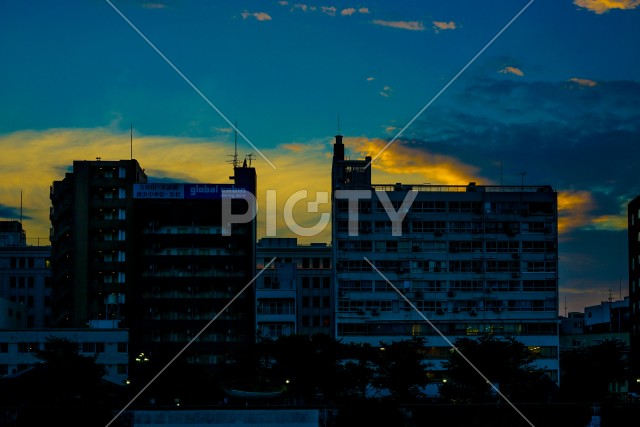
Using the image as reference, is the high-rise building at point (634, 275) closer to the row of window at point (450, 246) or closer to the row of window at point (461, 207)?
the row of window at point (450, 246)

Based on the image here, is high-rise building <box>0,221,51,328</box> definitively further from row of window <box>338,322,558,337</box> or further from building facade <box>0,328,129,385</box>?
row of window <box>338,322,558,337</box>

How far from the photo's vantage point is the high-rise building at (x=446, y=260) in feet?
389

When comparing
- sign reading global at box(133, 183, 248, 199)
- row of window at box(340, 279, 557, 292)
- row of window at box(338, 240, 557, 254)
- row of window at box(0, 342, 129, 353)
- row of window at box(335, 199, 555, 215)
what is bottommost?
row of window at box(0, 342, 129, 353)

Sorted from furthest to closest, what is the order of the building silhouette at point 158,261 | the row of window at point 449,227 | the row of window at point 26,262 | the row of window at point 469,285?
the row of window at point 26,262
the row of window at point 449,227
the row of window at point 469,285
the building silhouette at point 158,261

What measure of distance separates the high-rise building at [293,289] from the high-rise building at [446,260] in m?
8.25

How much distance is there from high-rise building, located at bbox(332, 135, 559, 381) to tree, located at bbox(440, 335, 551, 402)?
26.3 meters

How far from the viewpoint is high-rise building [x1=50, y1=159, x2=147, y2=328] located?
381ft

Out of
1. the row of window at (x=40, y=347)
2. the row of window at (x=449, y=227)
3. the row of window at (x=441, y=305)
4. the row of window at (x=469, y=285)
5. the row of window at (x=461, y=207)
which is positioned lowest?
the row of window at (x=40, y=347)

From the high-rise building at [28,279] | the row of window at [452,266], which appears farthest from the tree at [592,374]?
the high-rise building at [28,279]

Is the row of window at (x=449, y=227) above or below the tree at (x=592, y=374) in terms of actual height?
above

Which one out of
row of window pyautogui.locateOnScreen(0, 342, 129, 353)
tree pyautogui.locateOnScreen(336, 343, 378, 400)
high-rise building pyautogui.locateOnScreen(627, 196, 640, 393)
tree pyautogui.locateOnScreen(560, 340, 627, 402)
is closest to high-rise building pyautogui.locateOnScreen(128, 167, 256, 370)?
row of window pyautogui.locateOnScreen(0, 342, 129, 353)

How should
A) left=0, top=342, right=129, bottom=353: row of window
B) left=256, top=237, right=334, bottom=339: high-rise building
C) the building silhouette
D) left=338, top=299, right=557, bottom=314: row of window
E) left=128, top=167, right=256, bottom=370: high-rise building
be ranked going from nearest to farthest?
left=0, top=342, right=129, bottom=353: row of window, left=128, top=167, right=256, bottom=370: high-rise building, the building silhouette, left=338, top=299, right=557, bottom=314: row of window, left=256, top=237, right=334, bottom=339: high-rise building

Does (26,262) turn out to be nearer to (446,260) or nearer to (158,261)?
(158,261)

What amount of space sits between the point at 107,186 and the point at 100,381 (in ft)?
124
